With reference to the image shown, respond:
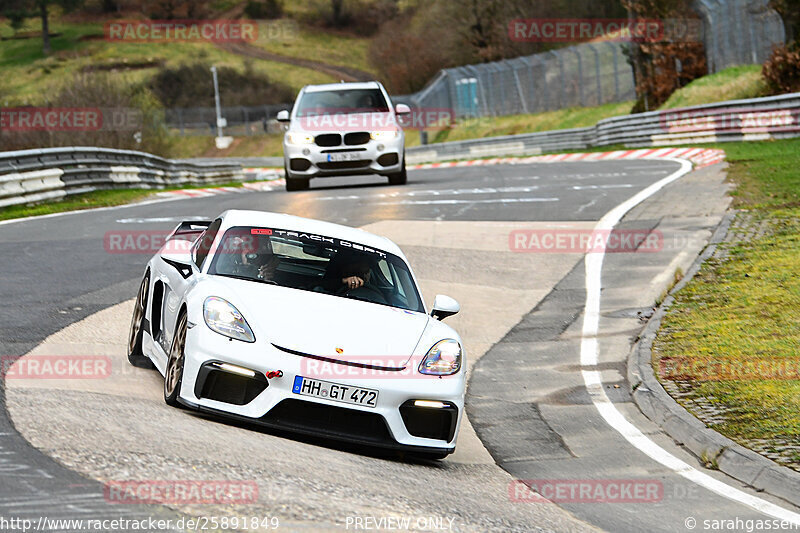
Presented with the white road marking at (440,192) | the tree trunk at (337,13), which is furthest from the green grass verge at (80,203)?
the tree trunk at (337,13)

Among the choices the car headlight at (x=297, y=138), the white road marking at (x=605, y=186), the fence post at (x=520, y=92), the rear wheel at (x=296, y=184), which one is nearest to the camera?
the white road marking at (x=605, y=186)

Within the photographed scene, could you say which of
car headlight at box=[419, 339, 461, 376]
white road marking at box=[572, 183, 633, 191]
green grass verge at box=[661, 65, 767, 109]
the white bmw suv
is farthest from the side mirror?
green grass verge at box=[661, 65, 767, 109]

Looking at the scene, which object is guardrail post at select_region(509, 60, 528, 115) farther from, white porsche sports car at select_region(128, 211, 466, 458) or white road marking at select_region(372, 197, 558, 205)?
white porsche sports car at select_region(128, 211, 466, 458)

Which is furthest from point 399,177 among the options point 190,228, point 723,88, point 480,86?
point 480,86

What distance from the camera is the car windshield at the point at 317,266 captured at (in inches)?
316

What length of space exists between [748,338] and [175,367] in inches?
217

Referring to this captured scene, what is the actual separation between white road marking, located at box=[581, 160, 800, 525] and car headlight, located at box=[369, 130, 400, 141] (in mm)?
9060

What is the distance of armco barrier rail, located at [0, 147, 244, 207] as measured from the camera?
2173cm

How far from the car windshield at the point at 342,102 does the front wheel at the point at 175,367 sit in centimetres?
1665

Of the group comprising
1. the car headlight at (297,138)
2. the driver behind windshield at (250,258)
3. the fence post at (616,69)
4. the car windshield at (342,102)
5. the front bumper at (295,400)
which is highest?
the driver behind windshield at (250,258)

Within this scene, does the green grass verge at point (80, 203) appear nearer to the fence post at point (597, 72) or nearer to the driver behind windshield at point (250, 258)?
the driver behind windshield at point (250, 258)

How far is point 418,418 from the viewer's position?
7.13 metres

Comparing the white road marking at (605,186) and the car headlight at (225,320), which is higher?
the car headlight at (225,320)

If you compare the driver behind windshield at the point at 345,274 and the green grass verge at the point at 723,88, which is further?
the green grass verge at the point at 723,88
